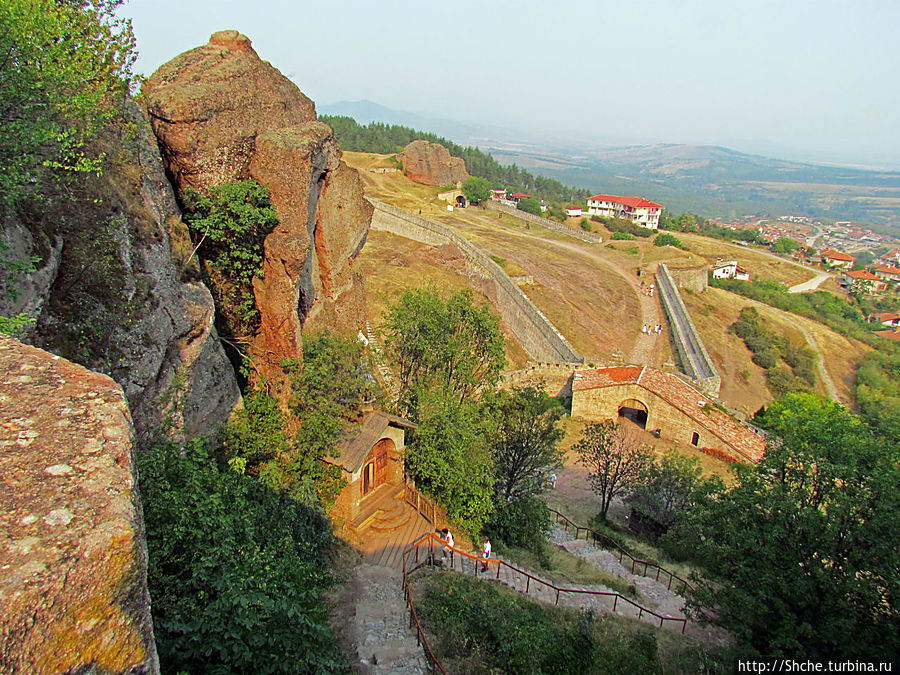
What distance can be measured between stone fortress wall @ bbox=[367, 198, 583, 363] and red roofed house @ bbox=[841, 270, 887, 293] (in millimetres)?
92102

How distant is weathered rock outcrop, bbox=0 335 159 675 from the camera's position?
2.43 meters

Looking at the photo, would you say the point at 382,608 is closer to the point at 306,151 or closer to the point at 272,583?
the point at 272,583

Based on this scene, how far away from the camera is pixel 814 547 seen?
9531 mm

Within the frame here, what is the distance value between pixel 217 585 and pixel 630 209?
121m

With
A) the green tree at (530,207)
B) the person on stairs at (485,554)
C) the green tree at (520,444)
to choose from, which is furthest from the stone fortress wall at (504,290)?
the green tree at (530,207)

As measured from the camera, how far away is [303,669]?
5746mm

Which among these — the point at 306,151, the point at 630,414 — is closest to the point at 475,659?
the point at 306,151

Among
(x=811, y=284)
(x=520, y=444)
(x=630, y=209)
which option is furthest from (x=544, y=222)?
(x=520, y=444)

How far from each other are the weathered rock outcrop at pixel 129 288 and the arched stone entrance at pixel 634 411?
86.0ft

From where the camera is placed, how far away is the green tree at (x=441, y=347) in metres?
17.0

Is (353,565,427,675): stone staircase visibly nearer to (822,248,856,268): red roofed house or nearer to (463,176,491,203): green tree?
(463,176,491,203): green tree

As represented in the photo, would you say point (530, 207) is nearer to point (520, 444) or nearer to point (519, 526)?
point (520, 444)

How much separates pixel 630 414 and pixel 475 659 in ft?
88.2

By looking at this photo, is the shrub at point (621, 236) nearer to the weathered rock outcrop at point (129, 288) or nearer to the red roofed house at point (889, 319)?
the red roofed house at point (889, 319)
